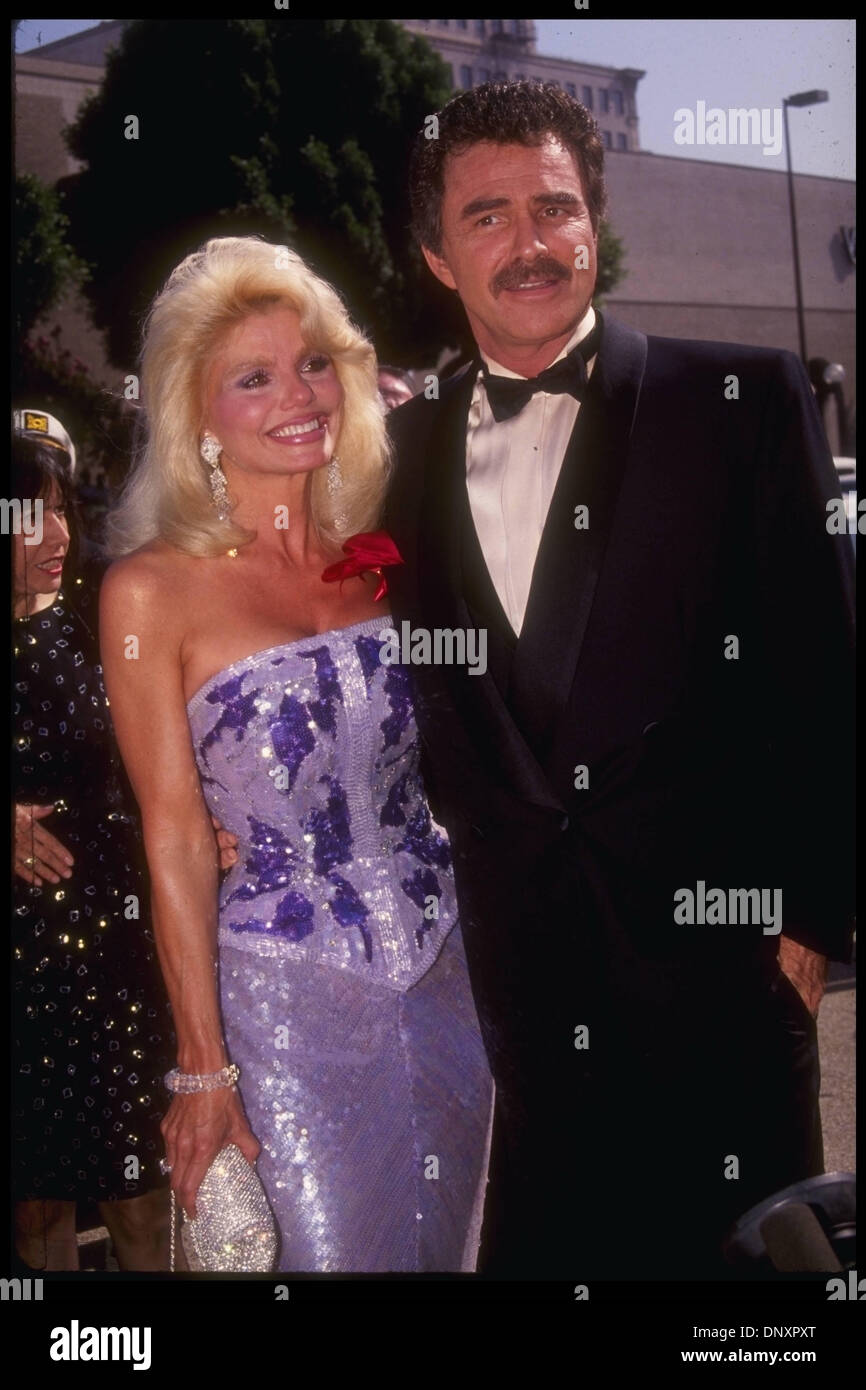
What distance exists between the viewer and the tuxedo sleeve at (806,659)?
216 cm

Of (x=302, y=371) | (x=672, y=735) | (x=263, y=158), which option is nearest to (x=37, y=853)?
(x=302, y=371)

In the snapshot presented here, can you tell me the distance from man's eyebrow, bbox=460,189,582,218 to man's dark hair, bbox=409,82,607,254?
0.08m

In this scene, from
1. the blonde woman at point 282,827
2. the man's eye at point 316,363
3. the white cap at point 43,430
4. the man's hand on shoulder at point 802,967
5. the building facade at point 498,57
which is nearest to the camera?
the man's hand on shoulder at point 802,967

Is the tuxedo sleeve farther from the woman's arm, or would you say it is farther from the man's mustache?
the woman's arm

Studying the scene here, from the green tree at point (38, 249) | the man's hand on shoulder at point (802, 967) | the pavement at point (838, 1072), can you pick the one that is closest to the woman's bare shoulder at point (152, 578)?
the man's hand on shoulder at point (802, 967)

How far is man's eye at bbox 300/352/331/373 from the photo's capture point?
2.64 metres

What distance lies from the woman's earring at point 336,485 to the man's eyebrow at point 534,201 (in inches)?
23.0

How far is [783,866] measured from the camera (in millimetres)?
2287

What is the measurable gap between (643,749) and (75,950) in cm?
152

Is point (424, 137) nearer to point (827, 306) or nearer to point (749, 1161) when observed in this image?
point (749, 1161)

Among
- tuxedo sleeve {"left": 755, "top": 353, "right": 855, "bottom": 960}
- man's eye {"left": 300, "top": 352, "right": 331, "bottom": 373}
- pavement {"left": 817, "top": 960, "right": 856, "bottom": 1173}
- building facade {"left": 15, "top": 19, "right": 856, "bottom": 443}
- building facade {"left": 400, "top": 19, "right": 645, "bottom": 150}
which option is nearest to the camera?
tuxedo sleeve {"left": 755, "top": 353, "right": 855, "bottom": 960}

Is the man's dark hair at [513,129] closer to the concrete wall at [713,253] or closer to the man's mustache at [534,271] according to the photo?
the man's mustache at [534,271]

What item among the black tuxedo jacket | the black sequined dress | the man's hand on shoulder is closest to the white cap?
the black sequined dress

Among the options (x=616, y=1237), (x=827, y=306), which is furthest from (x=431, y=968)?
(x=827, y=306)
